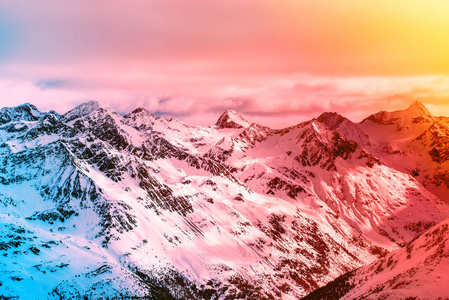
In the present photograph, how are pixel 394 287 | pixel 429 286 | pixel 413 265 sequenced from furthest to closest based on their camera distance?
pixel 413 265 → pixel 394 287 → pixel 429 286

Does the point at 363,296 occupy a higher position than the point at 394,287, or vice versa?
the point at 394,287

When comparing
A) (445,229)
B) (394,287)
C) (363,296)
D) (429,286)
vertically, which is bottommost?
(363,296)

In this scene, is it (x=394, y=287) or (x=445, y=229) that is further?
(x=445, y=229)

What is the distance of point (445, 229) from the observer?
199 m

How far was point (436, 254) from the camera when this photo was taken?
183000 mm

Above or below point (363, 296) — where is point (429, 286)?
above

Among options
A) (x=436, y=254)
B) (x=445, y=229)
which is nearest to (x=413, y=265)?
(x=436, y=254)

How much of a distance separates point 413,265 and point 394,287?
1975cm

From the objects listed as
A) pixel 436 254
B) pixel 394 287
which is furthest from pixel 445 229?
pixel 394 287

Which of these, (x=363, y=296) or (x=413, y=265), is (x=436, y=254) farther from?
(x=363, y=296)

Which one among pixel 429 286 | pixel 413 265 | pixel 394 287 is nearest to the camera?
pixel 429 286

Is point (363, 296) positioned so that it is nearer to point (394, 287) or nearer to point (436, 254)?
point (394, 287)

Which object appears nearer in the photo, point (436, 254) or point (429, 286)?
point (429, 286)

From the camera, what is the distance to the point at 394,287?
17900cm
